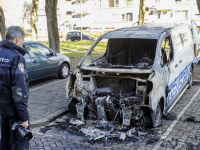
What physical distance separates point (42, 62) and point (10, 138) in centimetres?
618

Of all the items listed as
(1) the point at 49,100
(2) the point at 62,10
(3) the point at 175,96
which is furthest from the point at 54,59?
(2) the point at 62,10

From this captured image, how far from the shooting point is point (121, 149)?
5.03 metres

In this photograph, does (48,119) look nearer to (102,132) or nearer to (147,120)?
(102,132)

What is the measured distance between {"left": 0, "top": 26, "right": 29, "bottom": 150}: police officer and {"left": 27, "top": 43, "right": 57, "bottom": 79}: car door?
597cm

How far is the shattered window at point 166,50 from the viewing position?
22.1 feet

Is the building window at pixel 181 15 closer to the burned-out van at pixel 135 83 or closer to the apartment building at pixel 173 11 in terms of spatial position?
the apartment building at pixel 173 11

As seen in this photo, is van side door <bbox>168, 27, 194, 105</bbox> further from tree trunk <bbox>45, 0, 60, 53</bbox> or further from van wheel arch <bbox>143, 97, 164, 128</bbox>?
tree trunk <bbox>45, 0, 60, 53</bbox>

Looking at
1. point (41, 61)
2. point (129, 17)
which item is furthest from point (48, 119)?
point (129, 17)

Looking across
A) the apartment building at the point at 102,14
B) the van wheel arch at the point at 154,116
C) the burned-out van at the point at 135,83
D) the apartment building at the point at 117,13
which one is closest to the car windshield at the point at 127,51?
the burned-out van at the point at 135,83

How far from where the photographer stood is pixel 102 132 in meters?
5.72

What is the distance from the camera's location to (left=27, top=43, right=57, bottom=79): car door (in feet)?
31.8

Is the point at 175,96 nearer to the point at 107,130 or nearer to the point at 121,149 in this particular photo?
the point at 107,130

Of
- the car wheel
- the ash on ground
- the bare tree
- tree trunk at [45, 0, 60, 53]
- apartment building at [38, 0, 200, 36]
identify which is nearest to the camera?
the ash on ground

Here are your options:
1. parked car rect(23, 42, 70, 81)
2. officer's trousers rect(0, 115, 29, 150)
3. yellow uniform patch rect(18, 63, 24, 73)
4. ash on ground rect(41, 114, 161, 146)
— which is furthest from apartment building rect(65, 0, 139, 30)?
yellow uniform patch rect(18, 63, 24, 73)
